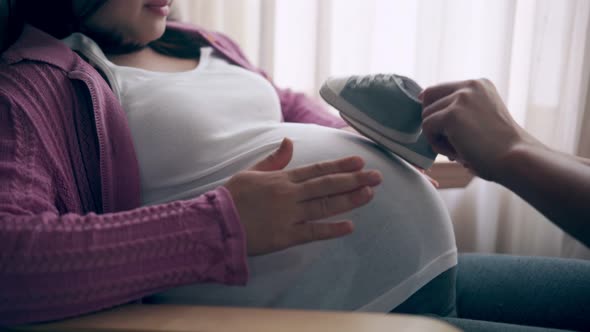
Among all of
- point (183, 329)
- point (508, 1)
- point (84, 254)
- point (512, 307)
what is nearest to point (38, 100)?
point (84, 254)

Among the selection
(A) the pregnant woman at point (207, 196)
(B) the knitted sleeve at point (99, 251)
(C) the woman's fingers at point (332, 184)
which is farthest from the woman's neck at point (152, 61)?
(C) the woman's fingers at point (332, 184)

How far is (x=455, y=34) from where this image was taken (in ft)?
4.44

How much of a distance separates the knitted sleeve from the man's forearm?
1.16 ft

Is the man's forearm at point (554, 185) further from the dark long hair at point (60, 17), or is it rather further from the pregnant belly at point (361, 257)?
the dark long hair at point (60, 17)

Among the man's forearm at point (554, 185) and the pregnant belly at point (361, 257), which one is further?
the pregnant belly at point (361, 257)

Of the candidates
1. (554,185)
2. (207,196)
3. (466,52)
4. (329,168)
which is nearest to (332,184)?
(329,168)

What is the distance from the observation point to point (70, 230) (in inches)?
21.4

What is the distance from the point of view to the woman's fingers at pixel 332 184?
0.59 m

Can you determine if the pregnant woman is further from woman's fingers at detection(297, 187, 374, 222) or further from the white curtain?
the white curtain

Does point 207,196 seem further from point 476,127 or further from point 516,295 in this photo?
point 516,295

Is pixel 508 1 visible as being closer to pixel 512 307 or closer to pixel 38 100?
pixel 512 307

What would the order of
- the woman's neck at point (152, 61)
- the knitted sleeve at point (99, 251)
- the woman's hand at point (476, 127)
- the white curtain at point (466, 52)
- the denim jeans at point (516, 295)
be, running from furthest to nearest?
the white curtain at point (466, 52) < the woman's neck at point (152, 61) < the denim jeans at point (516, 295) < the woman's hand at point (476, 127) < the knitted sleeve at point (99, 251)

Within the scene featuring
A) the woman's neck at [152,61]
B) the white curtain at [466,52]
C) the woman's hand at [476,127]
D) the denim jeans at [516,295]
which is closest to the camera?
the woman's hand at [476,127]

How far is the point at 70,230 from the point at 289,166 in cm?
32
